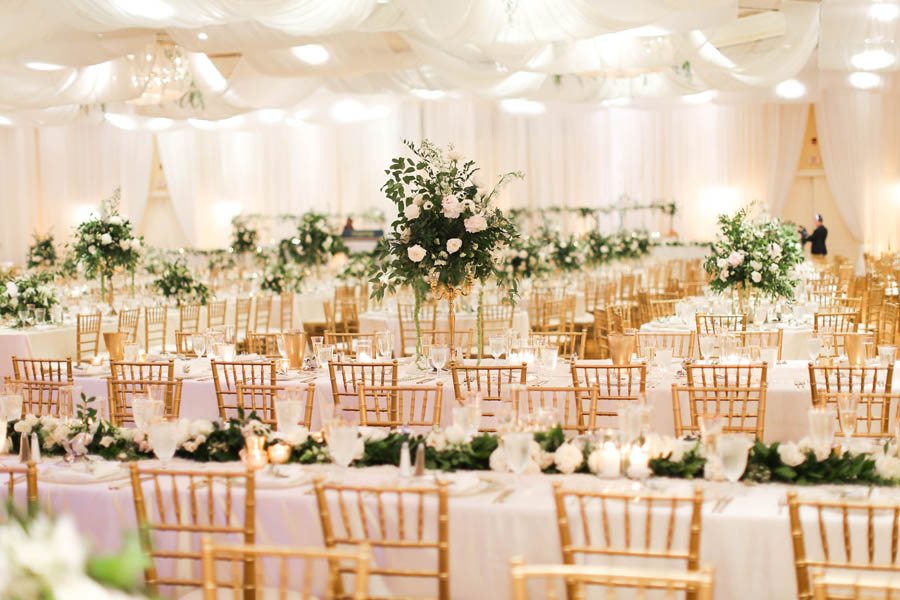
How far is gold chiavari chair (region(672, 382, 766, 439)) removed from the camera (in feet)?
15.3

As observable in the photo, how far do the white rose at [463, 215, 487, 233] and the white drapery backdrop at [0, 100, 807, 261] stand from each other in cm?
1266

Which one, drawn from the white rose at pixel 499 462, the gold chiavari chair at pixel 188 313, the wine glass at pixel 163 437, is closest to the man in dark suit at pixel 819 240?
the gold chiavari chair at pixel 188 313

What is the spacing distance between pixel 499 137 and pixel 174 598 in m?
17.2

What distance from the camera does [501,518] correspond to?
331cm

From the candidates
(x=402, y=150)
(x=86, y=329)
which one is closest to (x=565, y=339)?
(x=86, y=329)

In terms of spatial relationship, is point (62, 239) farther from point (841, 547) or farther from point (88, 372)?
point (841, 547)

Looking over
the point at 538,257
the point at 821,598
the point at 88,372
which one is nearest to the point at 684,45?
the point at 538,257

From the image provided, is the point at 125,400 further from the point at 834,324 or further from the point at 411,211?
the point at 834,324

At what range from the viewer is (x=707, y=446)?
3455 millimetres

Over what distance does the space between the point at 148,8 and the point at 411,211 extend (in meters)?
1.99

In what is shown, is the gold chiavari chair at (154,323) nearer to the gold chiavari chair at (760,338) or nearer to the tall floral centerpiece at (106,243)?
the tall floral centerpiece at (106,243)

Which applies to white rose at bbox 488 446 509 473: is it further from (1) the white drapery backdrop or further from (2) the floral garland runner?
(1) the white drapery backdrop

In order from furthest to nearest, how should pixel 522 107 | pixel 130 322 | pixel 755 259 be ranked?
pixel 522 107
pixel 130 322
pixel 755 259

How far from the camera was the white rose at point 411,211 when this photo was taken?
6.07 m
